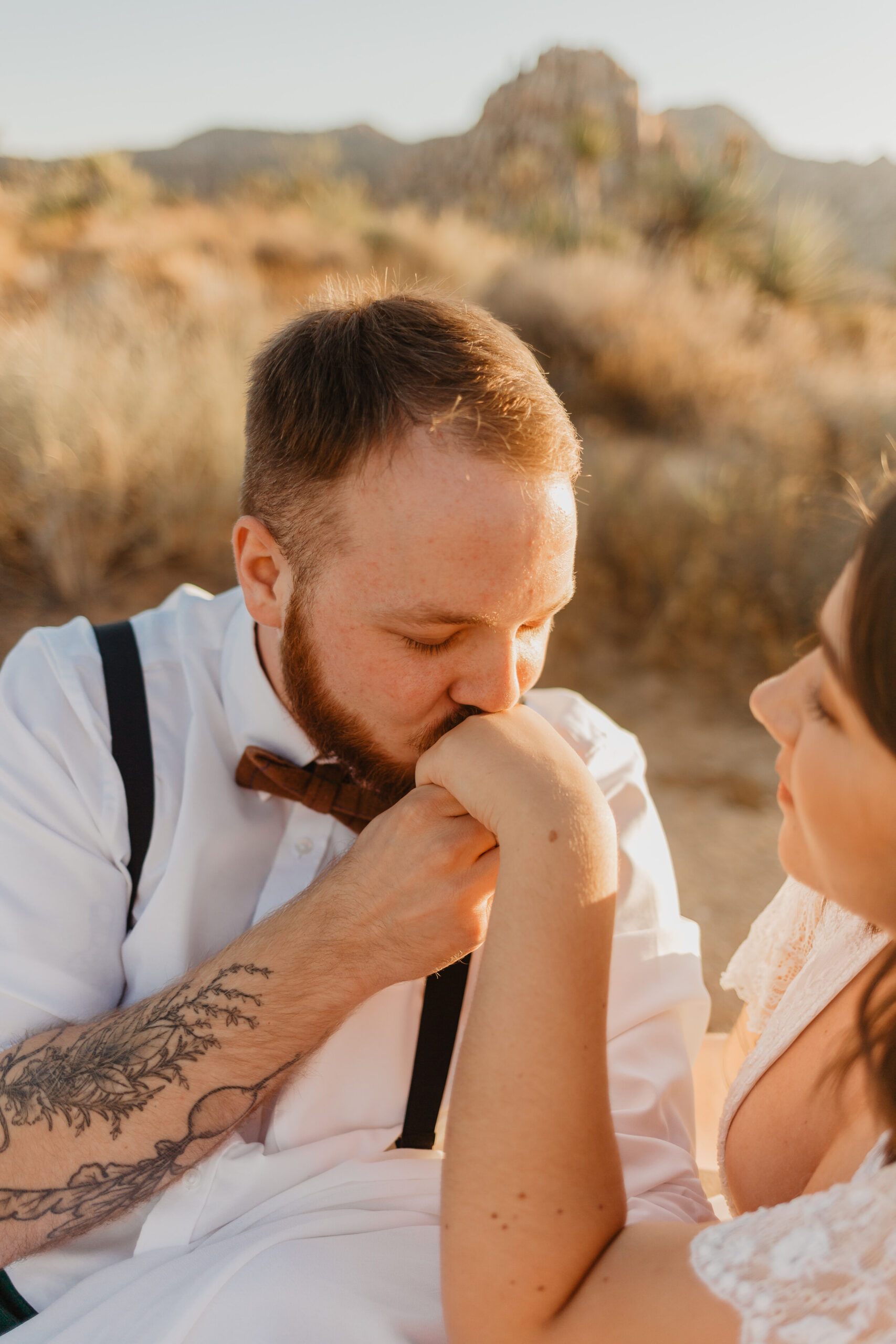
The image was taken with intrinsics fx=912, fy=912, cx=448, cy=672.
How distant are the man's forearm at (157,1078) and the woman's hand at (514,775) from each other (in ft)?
1.13

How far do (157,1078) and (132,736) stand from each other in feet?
2.10

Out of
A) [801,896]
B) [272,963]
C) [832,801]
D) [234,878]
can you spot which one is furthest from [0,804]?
[801,896]

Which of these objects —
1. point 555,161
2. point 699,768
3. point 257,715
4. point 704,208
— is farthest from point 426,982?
point 555,161

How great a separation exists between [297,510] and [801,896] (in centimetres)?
128

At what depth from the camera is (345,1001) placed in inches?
61.9

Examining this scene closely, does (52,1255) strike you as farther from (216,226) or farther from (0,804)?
(216,226)

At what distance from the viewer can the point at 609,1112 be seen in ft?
4.00

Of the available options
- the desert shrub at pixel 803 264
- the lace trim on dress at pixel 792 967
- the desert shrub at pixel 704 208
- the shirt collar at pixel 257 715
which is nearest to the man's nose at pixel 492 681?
the shirt collar at pixel 257 715

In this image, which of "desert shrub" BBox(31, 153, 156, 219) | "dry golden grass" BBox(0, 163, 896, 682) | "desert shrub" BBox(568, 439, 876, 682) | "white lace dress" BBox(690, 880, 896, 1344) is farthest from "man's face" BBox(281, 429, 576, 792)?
"desert shrub" BBox(31, 153, 156, 219)

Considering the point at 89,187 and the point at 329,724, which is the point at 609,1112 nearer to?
the point at 329,724

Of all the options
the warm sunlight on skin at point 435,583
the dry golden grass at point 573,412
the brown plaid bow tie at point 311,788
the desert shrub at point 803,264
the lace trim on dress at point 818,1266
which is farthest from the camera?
the desert shrub at point 803,264

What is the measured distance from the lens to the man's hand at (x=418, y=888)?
1.53 meters

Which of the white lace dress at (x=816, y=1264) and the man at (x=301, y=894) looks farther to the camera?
the man at (x=301, y=894)

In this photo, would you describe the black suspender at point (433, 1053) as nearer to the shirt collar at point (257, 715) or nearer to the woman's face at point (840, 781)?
the shirt collar at point (257, 715)
